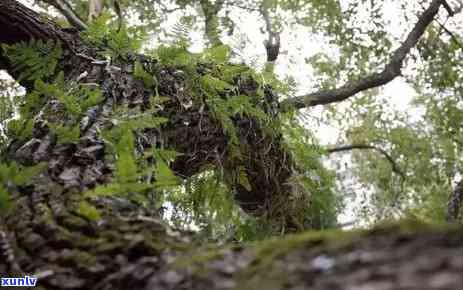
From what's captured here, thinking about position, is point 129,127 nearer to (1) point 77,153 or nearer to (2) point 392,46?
(1) point 77,153

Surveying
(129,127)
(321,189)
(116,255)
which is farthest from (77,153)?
(321,189)

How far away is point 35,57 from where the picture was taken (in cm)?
323

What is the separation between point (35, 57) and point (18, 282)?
6.75 feet

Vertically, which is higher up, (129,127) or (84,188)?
(129,127)

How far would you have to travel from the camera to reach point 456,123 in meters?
8.41

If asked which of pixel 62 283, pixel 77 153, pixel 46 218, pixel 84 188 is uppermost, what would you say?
pixel 77 153

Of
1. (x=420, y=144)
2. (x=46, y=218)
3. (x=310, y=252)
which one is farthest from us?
(x=420, y=144)

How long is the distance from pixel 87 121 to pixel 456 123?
724cm

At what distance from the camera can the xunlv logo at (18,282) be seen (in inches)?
58.7

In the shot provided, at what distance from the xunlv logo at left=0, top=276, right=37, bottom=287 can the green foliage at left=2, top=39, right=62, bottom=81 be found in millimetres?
1907

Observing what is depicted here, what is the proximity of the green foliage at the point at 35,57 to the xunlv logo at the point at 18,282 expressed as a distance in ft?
6.26

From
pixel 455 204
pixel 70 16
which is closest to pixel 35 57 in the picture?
pixel 70 16

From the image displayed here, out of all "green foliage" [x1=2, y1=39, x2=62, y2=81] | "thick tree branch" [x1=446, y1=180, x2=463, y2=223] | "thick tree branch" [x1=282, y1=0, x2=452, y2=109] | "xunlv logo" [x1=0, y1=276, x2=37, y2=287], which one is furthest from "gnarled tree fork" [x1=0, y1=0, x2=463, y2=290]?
"thick tree branch" [x1=282, y1=0, x2=452, y2=109]

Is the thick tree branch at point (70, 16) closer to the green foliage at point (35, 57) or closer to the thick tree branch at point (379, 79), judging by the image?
the green foliage at point (35, 57)
